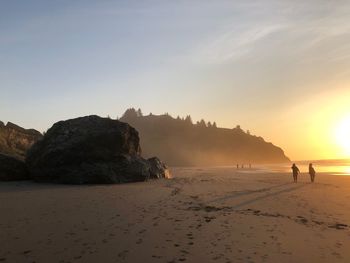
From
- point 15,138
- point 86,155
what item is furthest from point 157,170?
point 15,138

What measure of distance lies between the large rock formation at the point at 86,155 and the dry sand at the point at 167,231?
1015 centimetres

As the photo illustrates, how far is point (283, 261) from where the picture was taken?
7.96 meters

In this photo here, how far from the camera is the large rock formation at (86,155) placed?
26172 millimetres

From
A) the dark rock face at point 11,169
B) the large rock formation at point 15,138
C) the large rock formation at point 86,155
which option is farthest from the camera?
the large rock formation at point 15,138

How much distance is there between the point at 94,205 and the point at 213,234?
618 cm

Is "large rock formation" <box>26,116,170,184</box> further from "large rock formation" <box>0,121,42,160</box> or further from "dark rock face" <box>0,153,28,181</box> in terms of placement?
"large rock formation" <box>0,121,42,160</box>

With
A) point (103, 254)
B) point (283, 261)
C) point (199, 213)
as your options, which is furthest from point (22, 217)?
point (283, 261)

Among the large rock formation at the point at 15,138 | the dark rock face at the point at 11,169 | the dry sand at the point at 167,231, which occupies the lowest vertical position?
the dry sand at the point at 167,231

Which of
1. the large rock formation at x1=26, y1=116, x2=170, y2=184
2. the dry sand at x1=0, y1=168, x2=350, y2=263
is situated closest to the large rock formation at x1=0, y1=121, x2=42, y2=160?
the large rock formation at x1=26, y1=116, x2=170, y2=184

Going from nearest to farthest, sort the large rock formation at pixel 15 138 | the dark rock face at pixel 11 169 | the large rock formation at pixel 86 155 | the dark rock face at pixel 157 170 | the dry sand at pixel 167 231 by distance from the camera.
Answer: the dry sand at pixel 167 231 < the large rock formation at pixel 86 155 < the dark rock face at pixel 11 169 < the dark rock face at pixel 157 170 < the large rock formation at pixel 15 138

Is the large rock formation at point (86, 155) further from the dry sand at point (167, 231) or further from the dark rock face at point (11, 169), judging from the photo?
the dry sand at point (167, 231)

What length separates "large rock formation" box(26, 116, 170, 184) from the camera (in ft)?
85.9

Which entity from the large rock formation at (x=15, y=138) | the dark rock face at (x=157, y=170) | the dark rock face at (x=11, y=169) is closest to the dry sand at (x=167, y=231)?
the dark rock face at (x=11, y=169)

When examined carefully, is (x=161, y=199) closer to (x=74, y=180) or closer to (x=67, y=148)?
(x=74, y=180)
